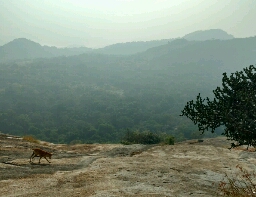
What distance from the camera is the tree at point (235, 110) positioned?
12719 mm

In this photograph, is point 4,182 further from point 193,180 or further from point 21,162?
point 193,180

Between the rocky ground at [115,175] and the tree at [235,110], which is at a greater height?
the tree at [235,110]

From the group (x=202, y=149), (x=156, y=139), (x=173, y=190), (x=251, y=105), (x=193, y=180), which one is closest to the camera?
(x=251, y=105)

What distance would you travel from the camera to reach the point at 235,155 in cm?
2945

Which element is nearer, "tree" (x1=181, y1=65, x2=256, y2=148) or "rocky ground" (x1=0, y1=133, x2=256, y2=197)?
"tree" (x1=181, y1=65, x2=256, y2=148)

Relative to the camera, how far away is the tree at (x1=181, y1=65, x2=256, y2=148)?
12.7 m

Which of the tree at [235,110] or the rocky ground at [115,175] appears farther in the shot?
the rocky ground at [115,175]

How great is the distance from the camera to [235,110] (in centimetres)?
1366

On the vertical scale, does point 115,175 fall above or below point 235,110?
below

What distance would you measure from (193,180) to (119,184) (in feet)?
19.2

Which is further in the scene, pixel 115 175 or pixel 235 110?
pixel 115 175

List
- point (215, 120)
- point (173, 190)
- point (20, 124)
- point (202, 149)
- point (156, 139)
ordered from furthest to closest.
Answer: point (20, 124) < point (156, 139) < point (202, 149) < point (173, 190) < point (215, 120)

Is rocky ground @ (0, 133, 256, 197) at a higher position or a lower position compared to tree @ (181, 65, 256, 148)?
lower

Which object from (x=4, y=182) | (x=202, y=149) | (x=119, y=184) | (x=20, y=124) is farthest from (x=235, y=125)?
(x=20, y=124)
